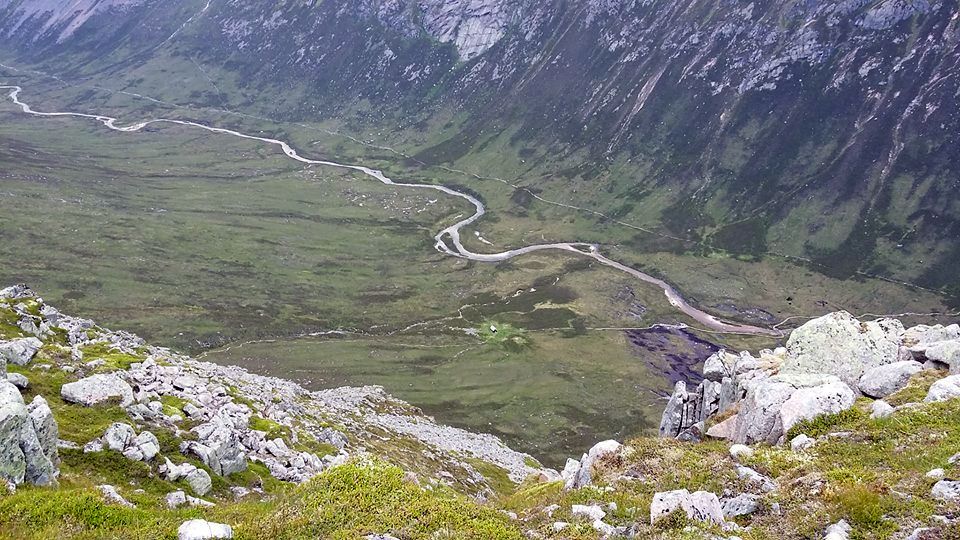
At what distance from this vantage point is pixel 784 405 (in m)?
33.0

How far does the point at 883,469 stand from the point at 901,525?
490 centimetres

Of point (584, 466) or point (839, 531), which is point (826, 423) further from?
point (584, 466)

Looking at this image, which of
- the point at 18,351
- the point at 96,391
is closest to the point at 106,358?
the point at 18,351

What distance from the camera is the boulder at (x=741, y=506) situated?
2492cm

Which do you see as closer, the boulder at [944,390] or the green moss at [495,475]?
the boulder at [944,390]

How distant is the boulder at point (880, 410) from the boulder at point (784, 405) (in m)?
0.98

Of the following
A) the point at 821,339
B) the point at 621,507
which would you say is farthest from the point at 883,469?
the point at 821,339

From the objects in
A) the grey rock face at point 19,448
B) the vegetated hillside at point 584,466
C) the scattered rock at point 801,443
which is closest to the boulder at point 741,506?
the vegetated hillside at point 584,466

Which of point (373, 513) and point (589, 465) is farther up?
point (589, 465)

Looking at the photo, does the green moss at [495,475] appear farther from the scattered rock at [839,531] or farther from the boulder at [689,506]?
the scattered rock at [839,531]

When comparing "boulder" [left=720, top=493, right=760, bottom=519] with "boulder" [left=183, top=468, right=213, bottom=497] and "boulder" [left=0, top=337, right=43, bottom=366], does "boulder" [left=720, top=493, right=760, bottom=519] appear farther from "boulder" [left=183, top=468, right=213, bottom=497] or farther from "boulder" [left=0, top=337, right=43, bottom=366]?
"boulder" [left=0, top=337, right=43, bottom=366]

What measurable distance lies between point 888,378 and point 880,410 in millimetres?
6140

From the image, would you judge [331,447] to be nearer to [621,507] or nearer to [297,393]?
[621,507]

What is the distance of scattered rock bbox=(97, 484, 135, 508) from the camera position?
25278 mm
